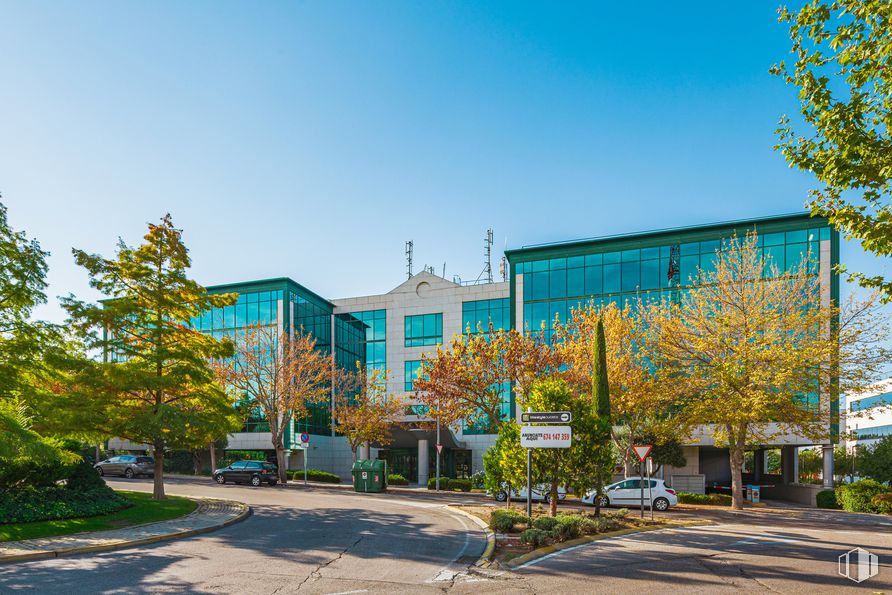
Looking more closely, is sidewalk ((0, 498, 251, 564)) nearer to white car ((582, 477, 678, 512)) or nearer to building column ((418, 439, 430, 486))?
white car ((582, 477, 678, 512))

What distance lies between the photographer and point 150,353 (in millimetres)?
21391

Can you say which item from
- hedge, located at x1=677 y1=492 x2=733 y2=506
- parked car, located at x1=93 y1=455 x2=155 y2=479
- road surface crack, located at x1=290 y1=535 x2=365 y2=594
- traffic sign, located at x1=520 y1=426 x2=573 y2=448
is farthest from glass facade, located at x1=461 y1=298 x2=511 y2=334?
road surface crack, located at x1=290 y1=535 x2=365 y2=594

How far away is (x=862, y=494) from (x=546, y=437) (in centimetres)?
2281

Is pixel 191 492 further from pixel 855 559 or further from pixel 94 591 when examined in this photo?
pixel 855 559

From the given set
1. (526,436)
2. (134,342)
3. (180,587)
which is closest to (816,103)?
(526,436)

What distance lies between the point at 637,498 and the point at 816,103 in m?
21.1

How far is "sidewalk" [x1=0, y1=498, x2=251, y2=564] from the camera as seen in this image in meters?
12.3

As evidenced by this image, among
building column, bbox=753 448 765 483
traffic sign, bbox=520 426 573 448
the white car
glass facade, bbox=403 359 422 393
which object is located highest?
traffic sign, bbox=520 426 573 448

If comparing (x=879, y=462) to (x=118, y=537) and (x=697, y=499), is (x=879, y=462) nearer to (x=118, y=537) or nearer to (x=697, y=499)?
(x=697, y=499)

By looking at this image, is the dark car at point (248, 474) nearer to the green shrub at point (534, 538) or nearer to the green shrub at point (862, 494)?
the green shrub at point (534, 538)

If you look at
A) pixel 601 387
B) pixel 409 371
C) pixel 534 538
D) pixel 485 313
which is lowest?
pixel 534 538

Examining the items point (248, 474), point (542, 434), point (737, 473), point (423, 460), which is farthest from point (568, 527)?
point (423, 460)

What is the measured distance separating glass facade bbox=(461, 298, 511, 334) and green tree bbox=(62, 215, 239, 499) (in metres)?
28.2

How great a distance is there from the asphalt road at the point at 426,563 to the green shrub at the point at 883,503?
35.4ft
